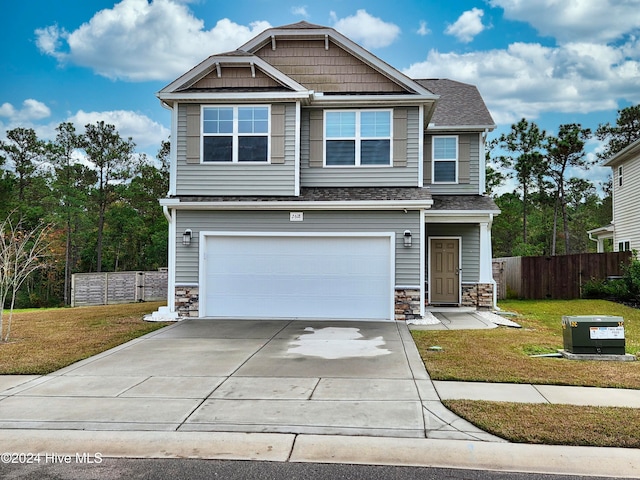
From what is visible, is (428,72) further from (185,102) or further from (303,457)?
(303,457)

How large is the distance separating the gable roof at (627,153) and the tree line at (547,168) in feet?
16.6

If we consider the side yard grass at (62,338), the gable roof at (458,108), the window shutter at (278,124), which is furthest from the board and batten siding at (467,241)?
the side yard grass at (62,338)

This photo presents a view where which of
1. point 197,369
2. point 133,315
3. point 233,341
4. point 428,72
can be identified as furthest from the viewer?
point 428,72

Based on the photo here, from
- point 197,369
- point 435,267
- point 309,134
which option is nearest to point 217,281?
point 309,134

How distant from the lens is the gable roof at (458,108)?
14.8 metres

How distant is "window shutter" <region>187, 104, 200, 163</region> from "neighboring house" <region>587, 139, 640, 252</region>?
52.1ft

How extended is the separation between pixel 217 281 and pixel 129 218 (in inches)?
1010

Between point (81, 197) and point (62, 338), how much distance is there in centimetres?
2610

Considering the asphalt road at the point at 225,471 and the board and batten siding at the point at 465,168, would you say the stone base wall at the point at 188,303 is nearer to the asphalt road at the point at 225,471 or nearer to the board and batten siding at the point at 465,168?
the board and batten siding at the point at 465,168

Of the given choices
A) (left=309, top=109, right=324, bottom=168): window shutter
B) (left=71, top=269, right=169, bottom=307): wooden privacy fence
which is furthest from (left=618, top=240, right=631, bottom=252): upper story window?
(left=71, top=269, right=169, bottom=307): wooden privacy fence

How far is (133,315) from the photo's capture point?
45.2 ft

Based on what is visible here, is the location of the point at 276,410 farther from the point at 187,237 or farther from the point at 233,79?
the point at 233,79

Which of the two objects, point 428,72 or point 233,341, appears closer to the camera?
point 233,341

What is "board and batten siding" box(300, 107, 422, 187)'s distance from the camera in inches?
495
